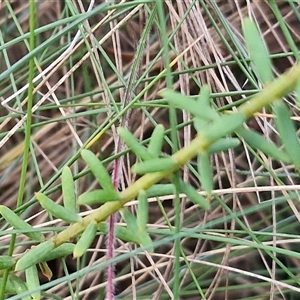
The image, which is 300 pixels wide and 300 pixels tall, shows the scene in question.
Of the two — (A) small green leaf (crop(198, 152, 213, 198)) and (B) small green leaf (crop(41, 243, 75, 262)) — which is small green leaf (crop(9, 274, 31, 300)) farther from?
(A) small green leaf (crop(198, 152, 213, 198))

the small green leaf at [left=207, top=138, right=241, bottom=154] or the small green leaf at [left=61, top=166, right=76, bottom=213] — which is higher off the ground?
the small green leaf at [left=207, top=138, right=241, bottom=154]

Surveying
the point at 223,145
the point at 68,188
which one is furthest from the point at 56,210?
the point at 223,145

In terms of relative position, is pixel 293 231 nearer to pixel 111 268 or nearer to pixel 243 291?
pixel 243 291

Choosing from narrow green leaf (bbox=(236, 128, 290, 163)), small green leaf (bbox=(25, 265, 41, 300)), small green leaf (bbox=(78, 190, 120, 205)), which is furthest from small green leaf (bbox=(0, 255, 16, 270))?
narrow green leaf (bbox=(236, 128, 290, 163))

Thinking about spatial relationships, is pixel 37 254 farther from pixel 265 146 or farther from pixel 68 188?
pixel 265 146

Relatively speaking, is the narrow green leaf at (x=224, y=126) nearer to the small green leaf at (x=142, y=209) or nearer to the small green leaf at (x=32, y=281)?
the small green leaf at (x=142, y=209)

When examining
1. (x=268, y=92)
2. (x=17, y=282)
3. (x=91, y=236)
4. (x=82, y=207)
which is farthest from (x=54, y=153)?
Result: (x=268, y=92)
